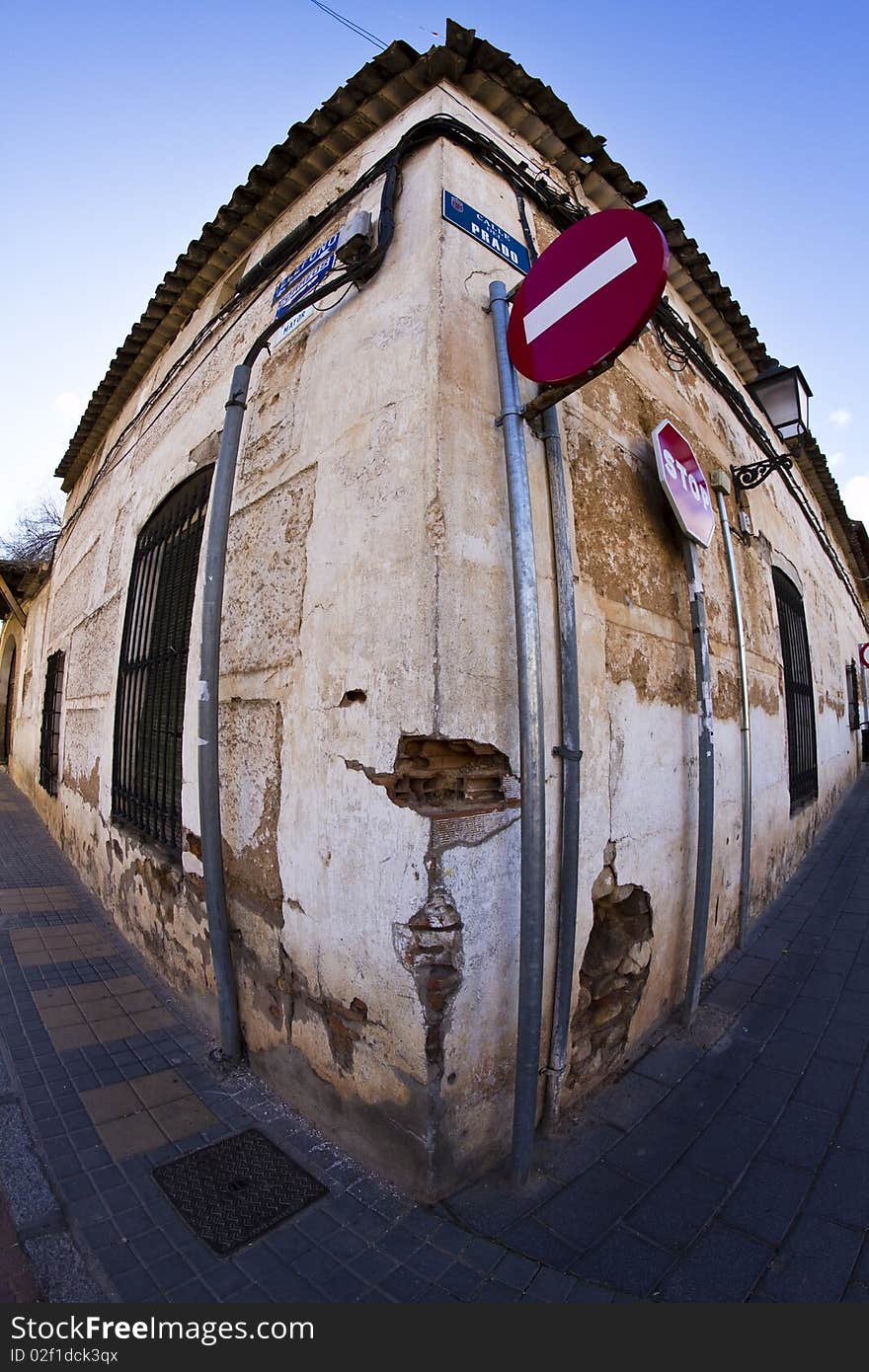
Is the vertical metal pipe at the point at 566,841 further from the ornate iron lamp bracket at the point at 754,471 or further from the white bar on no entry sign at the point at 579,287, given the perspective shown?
the ornate iron lamp bracket at the point at 754,471

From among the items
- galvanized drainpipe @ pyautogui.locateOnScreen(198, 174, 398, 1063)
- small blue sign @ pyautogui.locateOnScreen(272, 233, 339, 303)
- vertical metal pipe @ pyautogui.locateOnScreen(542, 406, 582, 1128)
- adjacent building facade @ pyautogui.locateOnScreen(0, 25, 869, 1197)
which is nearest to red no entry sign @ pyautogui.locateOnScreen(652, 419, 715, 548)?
adjacent building facade @ pyautogui.locateOnScreen(0, 25, 869, 1197)

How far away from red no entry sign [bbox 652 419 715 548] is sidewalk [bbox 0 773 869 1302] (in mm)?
2813

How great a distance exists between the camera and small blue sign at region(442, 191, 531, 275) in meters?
2.49

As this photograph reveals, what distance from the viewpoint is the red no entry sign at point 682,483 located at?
10.4ft

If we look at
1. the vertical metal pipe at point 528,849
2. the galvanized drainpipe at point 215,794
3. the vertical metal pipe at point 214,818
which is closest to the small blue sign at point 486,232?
the galvanized drainpipe at point 215,794

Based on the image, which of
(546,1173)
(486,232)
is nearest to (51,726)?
(486,232)

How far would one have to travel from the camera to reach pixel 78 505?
844 cm

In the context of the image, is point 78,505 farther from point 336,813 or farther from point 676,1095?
point 676,1095

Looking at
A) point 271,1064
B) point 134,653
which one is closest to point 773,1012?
point 271,1064

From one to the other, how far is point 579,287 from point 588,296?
0.07 metres

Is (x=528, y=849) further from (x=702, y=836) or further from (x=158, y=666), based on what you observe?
(x=158, y=666)

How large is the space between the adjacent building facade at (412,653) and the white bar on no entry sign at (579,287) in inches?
10.3

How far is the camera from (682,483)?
3391mm

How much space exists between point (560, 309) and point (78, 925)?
5.52 metres
